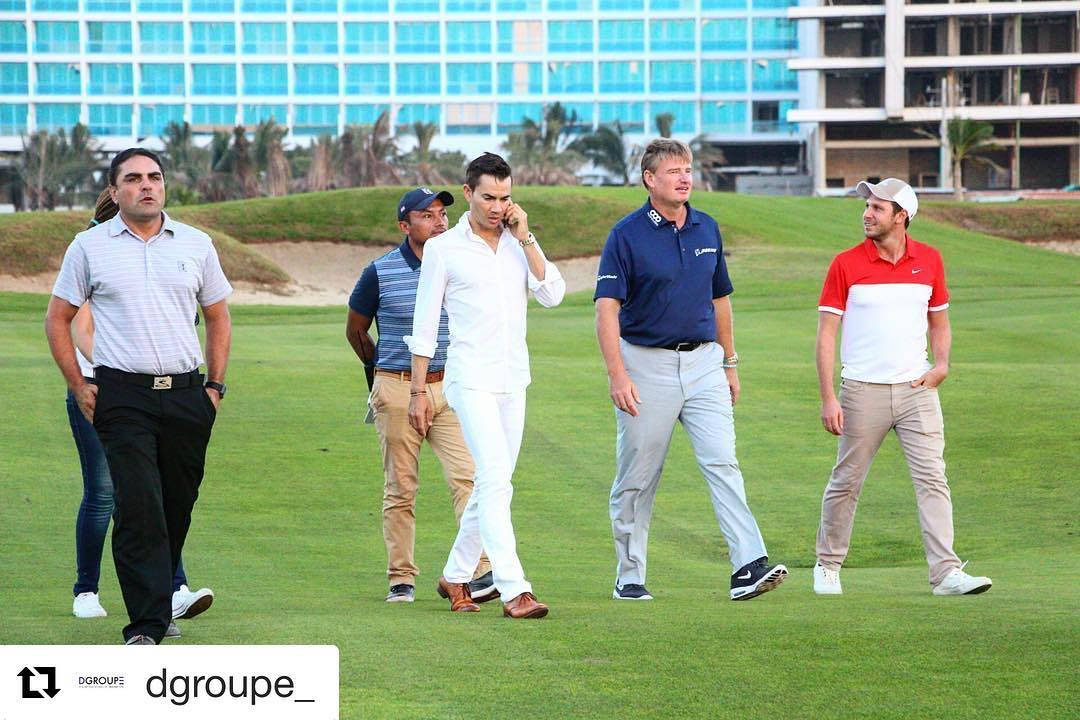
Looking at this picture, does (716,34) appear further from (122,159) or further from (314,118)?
(122,159)

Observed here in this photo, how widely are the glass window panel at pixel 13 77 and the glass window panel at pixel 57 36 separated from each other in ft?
7.29

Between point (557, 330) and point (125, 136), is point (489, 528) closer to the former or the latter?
point (557, 330)

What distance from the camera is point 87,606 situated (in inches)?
316

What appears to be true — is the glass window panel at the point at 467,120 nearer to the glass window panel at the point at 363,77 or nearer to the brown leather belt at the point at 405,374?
the glass window panel at the point at 363,77

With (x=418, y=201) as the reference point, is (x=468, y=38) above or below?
above

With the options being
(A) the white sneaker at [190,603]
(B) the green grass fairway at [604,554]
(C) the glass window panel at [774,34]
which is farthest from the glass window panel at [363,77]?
(A) the white sneaker at [190,603]

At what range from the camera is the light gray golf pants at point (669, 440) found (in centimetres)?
837

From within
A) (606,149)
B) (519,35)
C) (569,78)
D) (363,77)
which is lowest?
(606,149)

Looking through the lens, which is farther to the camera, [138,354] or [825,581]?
[825,581]

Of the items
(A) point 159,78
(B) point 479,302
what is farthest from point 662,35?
(B) point 479,302

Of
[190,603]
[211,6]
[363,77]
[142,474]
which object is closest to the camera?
[142,474]

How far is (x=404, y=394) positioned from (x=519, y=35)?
121069 millimetres

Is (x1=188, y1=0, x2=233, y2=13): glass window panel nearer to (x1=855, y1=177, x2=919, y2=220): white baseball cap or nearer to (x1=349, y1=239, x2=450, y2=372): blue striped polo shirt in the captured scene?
(x1=349, y1=239, x2=450, y2=372): blue striped polo shirt

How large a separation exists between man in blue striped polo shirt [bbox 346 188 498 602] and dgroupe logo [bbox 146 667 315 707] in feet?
14.7
